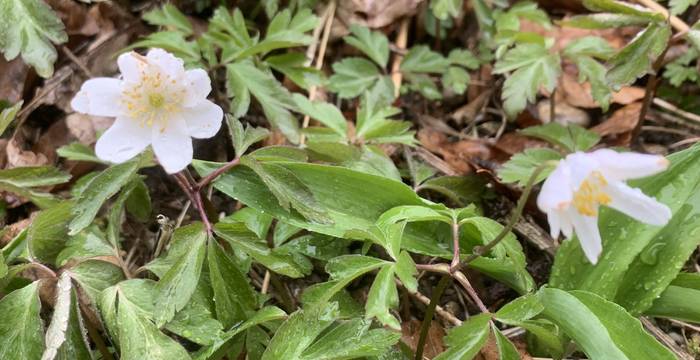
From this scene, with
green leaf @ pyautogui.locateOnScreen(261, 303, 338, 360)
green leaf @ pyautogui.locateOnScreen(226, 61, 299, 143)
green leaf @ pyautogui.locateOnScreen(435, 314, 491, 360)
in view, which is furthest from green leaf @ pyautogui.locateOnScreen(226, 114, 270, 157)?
green leaf @ pyautogui.locateOnScreen(435, 314, 491, 360)

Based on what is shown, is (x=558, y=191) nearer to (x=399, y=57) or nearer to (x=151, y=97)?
(x=151, y=97)

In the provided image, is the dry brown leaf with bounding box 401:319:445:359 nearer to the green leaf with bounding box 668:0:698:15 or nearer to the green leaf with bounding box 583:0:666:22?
the green leaf with bounding box 583:0:666:22

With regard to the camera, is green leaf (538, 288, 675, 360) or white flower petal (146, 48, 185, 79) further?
white flower petal (146, 48, 185, 79)

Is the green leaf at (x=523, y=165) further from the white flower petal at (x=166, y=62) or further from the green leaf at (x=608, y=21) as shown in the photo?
the white flower petal at (x=166, y=62)

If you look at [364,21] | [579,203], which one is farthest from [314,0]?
[579,203]

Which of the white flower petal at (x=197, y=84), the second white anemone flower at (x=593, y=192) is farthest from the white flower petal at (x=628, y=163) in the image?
the white flower petal at (x=197, y=84)
